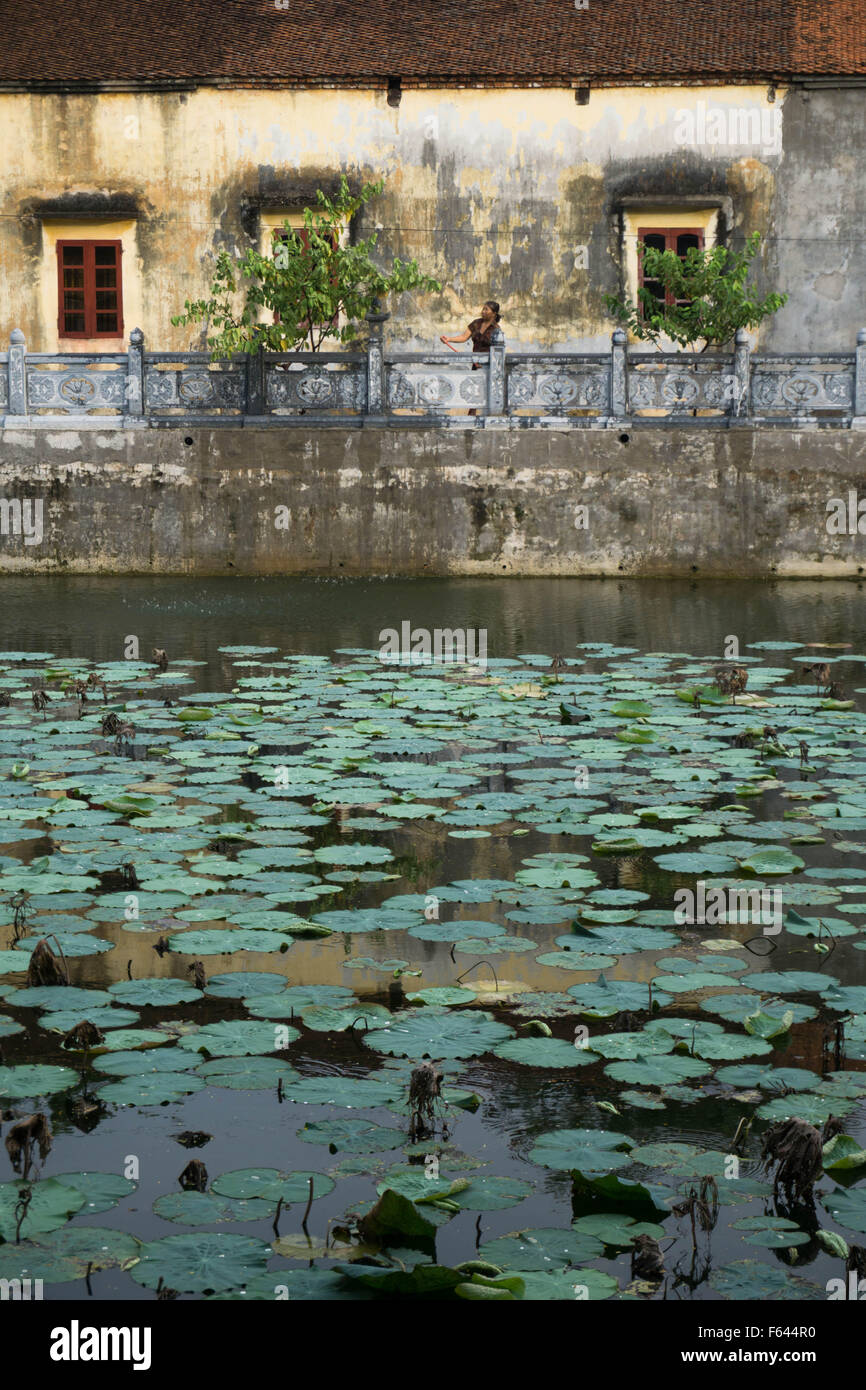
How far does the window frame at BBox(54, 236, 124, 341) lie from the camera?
21.9 meters

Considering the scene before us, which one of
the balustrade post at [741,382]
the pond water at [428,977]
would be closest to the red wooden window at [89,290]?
the balustrade post at [741,382]

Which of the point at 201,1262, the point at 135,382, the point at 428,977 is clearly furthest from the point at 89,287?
the point at 201,1262

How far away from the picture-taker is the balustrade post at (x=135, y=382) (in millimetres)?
16922

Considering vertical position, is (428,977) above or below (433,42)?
below

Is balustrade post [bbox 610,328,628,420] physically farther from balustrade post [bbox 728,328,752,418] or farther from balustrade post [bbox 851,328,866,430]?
balustrade post [bbox 851,328,866,430]

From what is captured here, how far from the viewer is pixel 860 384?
16688mm

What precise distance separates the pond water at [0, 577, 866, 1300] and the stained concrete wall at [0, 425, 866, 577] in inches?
260

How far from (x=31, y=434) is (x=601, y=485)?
5889 mm

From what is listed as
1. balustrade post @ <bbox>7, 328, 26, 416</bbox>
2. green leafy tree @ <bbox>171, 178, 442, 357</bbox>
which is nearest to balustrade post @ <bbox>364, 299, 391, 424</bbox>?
green leafy tree @ <bbox>171, 178, 442, 357</bbox>

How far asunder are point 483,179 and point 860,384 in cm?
697

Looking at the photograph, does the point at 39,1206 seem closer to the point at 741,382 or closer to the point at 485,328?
the point at 741,382

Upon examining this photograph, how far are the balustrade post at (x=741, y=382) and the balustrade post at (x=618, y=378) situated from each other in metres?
1.12
